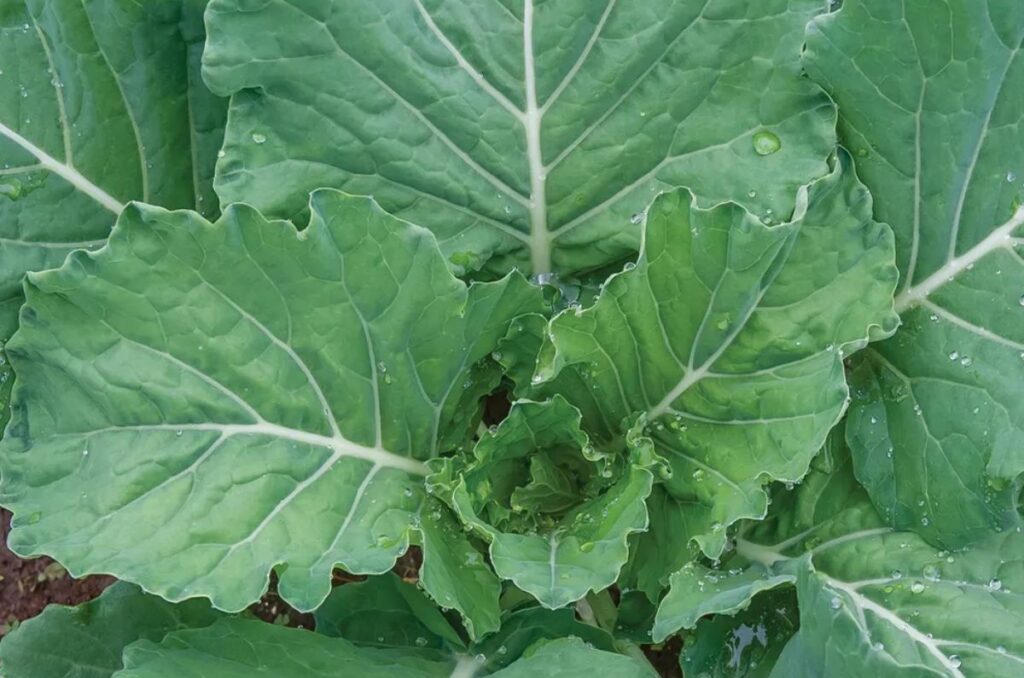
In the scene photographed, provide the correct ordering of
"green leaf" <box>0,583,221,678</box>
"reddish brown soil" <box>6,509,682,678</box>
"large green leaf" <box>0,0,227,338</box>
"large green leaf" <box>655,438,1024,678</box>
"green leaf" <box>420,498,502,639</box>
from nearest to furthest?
1. "large green leaf" <box>655,438,1024,678</box>
2. "green leaf" <box>420,498,502,639</box>
3. "large green leaf" <box>0,0,227,338</box>
4. "green leaf" <box>0,583,221,678</box>
5. "reddish brown soil" <box>6,509,682,678</box>

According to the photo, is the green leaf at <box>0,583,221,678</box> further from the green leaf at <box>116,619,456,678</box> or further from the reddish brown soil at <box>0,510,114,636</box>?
the reddish brown soil at <box>0,510,114,636</box>

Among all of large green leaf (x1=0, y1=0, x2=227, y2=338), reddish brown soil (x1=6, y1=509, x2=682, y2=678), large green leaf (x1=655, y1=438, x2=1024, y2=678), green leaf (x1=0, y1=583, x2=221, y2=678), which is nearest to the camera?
large green leaf (x1=655, y1=438, x2=1024, y2=678)

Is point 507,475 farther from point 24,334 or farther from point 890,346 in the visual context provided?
point 24,334

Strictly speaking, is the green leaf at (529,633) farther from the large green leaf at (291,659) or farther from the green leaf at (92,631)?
the green leaf at (92,631)

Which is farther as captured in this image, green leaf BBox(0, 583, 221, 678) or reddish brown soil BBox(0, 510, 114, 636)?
reddish brown soil BBox(0, 510, 114, 636)

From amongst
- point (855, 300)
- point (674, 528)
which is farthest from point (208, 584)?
point (855, 300)

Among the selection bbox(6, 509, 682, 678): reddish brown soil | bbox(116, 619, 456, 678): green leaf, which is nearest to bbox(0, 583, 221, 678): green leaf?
bbox(116, 619, 456, 678): green leaf

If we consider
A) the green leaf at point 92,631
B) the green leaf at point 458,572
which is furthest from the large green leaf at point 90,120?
the green leaf at point 458,572
